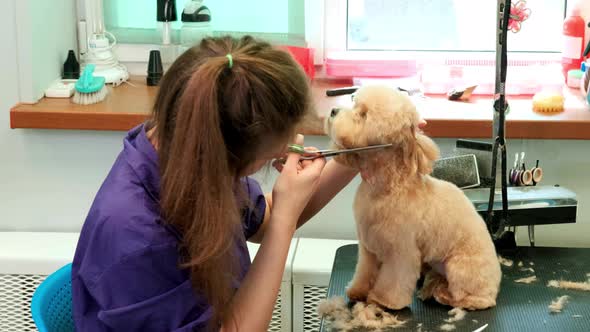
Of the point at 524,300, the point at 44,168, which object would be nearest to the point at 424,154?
the point at 524,300

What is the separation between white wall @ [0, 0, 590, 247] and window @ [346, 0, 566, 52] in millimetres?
403

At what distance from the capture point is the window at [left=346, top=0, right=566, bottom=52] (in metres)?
2.03

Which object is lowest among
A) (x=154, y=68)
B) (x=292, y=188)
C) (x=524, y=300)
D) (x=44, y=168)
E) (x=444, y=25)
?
(x=524, y=300)

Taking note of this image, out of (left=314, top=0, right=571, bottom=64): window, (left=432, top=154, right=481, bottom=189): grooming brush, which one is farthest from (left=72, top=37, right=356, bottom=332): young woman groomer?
(left=314, top=0, right=571, bottom=64): window

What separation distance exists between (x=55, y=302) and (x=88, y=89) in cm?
69

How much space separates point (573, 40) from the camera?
192cm

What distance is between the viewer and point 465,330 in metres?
1.22

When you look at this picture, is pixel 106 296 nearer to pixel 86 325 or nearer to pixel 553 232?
pixel 86 325

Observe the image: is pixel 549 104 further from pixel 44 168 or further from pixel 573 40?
pixel 44 168

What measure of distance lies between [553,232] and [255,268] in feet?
2.97

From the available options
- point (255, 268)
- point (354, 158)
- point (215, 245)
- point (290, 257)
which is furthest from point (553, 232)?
point (215, 245)

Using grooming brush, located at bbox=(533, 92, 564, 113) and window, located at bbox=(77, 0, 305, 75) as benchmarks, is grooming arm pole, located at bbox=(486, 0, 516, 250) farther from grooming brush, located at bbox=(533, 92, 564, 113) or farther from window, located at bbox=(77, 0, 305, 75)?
window, located at bbox=(77, 0, 305, 75)

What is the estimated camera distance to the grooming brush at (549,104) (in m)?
1.76

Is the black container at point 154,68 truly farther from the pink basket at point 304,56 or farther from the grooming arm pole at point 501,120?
the grooming arm pole at point 501,120
